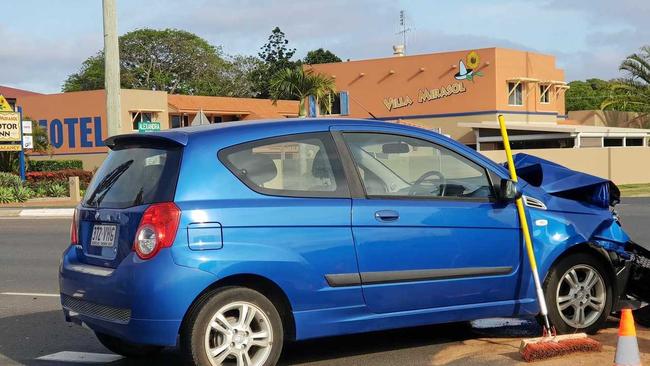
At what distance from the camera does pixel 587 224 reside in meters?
5.98

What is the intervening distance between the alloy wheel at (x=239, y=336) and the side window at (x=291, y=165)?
0.82 metres

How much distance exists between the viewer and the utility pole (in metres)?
18.9

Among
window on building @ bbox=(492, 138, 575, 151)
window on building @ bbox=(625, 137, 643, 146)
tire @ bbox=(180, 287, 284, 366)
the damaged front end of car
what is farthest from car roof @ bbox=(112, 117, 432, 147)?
window on building @ bbox=(625, 137, 643, 146)

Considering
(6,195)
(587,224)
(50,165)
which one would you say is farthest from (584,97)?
(587,224)

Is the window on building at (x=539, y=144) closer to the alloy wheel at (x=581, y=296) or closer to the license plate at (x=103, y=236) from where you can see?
the alloy wheel at (x=581, y=296)

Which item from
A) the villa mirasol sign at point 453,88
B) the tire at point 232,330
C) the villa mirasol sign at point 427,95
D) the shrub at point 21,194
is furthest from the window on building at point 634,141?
the tire at point 232,330

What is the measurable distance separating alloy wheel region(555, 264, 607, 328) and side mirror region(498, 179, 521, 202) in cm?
83

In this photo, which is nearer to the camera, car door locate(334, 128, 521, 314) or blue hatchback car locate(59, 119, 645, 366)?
blue hatchback car locate(59, 119, 645, 366)

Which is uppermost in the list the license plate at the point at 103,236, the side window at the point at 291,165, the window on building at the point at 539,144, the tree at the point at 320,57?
the tree at the point at 320,57

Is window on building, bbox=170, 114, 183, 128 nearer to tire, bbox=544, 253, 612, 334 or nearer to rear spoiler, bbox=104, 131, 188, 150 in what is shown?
rear spoiler, bbox=104, 131, 188, 150

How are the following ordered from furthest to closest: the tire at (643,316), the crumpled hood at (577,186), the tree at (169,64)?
the tree at (169,64) → the tire at (643,316) → the crumpled hood at (577,186)

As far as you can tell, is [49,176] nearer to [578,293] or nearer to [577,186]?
[577,186]

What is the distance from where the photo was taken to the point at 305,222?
200 inches

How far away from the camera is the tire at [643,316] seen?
6.45 metres
